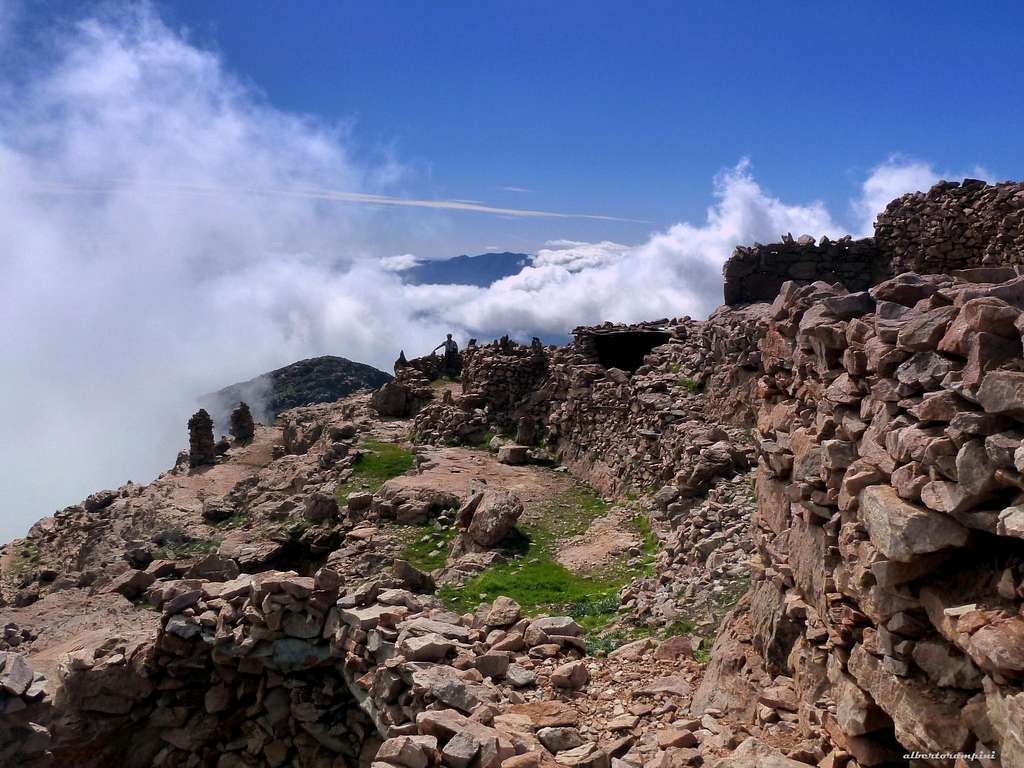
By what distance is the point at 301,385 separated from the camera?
5831 centimetres

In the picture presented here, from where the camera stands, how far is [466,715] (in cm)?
730

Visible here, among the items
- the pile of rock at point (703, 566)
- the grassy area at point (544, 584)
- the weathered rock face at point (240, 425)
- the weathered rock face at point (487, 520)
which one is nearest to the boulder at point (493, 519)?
the weathered rock face at point (487, 520)

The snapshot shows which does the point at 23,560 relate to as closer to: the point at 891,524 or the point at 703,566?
the point at 703,566

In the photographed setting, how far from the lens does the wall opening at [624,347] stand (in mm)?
24453

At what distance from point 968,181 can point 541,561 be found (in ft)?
42.8

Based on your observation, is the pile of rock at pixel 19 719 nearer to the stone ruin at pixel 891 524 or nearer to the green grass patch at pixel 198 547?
the stone ruin at pixel 891 524

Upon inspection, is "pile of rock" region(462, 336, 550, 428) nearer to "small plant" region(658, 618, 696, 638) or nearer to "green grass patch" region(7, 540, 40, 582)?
"small plant" region(658, 618, 696, 638)

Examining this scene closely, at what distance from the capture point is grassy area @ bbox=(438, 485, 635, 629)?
11758 mm

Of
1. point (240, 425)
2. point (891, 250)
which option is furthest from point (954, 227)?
point (240, 425)

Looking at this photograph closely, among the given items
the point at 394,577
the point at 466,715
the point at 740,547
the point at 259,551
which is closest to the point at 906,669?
the point at 466,715

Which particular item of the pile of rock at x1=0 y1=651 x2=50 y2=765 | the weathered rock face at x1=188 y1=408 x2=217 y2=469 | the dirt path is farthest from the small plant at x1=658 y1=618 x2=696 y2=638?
the weathered rock face at x1=188 y1=408 x2=217 y2=469

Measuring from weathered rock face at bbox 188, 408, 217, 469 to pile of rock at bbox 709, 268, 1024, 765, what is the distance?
32.0 meters

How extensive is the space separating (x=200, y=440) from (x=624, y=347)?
67.7 feet

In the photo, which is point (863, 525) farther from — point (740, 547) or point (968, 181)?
point (968, 181)
